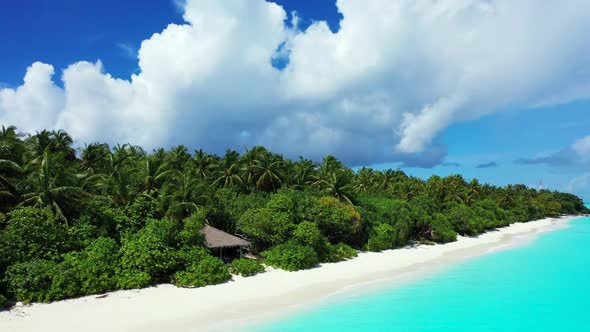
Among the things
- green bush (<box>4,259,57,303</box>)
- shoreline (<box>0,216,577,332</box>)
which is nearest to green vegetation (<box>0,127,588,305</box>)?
green bush (<box>4,259,57,303</box>)

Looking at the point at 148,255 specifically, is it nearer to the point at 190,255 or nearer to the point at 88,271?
the point at 190,255

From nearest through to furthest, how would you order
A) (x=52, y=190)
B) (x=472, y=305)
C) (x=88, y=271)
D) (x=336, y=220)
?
(x=88, y=271), (x=52, y=190), (x=472, y=305), (x=336, y=220)

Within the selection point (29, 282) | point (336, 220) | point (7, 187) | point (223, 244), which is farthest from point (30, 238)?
point (336, 220)

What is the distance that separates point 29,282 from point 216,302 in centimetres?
825

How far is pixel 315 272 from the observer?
27.1 meters

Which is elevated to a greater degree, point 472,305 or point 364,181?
point 364,181

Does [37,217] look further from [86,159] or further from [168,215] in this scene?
[86,159]

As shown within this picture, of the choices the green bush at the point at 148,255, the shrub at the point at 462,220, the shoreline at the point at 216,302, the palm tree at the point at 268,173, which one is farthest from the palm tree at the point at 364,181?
the green bush at the point at 148,255

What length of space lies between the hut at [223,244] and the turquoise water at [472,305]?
8.60 meters

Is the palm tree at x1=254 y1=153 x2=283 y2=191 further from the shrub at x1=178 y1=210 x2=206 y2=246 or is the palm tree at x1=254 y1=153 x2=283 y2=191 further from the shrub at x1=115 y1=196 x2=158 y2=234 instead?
the shrub at x1=178 y1=210 x2=206 y2=246

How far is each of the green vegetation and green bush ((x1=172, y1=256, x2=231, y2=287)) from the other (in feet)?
0.25

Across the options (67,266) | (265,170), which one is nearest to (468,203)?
(265,170)

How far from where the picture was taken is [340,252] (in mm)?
31422

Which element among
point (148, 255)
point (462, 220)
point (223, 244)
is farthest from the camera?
point (462, 220)
